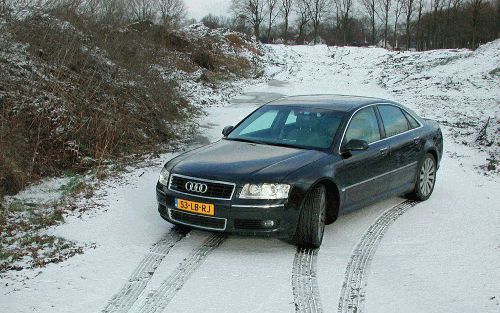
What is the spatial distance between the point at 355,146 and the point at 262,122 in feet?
4.56

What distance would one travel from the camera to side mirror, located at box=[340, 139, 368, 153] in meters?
6.33

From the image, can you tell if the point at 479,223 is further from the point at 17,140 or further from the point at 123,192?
the point at 17,140

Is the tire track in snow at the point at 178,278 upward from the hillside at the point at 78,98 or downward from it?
downward

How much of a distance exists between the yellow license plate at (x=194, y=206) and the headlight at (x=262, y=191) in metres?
0.35

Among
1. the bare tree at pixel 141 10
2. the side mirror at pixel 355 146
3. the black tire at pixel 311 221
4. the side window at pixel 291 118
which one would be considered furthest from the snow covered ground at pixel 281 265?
the bare tree at pixel 141 10

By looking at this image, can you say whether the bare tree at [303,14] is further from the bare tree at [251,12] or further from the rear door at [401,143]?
the rear door at [401,143]

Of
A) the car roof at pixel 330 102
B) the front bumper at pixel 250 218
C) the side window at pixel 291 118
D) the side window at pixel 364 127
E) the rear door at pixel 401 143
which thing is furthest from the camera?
the rear door at pixel 401 143

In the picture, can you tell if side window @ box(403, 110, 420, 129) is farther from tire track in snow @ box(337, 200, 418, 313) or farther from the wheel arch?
the wheel arch

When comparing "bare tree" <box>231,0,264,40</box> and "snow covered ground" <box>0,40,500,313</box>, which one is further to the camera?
"bare tree" <box>231,0,264,40</box>

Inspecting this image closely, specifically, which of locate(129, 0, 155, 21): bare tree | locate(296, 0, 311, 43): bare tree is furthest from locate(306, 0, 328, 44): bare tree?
locate(129, 0, 155, 21): bare tree

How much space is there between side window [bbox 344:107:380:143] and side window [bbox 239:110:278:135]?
1.01 metres

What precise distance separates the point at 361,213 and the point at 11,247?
414cm

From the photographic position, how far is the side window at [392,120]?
7336 mm

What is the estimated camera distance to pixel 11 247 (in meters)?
5.68
